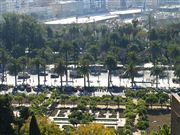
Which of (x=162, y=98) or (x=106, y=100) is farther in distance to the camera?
(x=106, y=100)

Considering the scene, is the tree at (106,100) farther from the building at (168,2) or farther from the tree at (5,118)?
the building at (168,2)

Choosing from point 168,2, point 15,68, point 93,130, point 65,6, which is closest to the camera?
point 93,130

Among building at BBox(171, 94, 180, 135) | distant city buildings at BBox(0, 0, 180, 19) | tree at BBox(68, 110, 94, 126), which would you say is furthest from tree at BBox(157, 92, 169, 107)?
distant city buildings at BBox(0, 0, 180, 19)

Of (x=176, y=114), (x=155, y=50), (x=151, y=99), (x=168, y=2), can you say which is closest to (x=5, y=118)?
(x=176, y=114)

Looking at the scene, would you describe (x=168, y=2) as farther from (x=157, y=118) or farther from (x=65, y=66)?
(x=157, y=118)

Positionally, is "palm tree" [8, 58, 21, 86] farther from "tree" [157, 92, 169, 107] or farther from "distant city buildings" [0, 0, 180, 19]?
"distant city buildings" [0, 0, 180, 19]

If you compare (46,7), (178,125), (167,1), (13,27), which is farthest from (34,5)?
(178,125)
